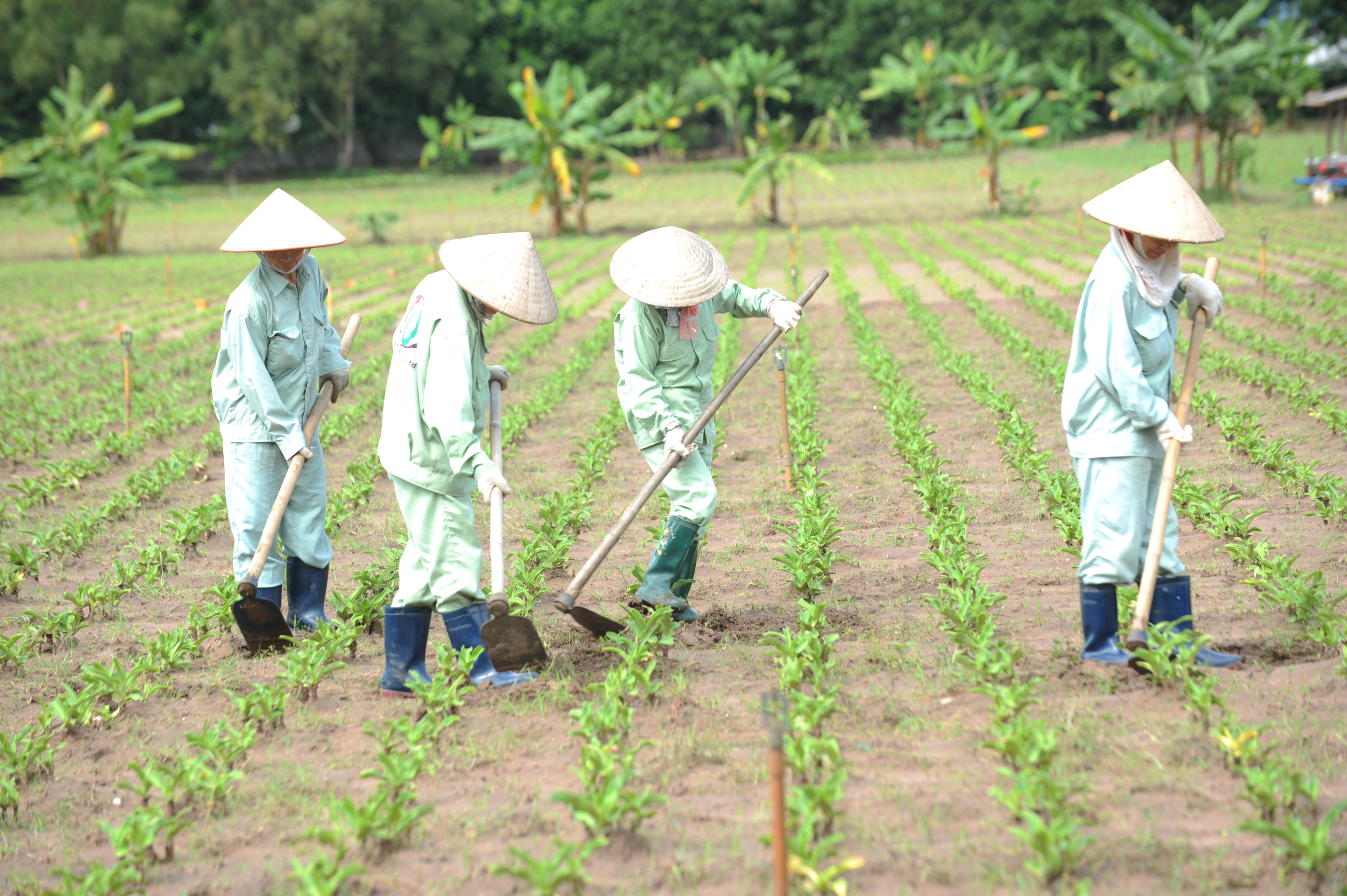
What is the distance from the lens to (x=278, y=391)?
4.96 metres

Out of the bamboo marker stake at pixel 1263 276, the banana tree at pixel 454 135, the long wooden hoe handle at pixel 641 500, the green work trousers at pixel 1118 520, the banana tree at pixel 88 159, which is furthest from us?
the banana tree at pixel 454 135

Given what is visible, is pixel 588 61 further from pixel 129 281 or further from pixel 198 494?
pixel 198 494

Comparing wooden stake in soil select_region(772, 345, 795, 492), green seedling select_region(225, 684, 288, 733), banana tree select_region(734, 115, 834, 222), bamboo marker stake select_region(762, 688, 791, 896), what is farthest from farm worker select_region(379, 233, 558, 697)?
banana tree select_region(734, 115, 834, 222)

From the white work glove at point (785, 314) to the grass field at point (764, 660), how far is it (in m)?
1.11

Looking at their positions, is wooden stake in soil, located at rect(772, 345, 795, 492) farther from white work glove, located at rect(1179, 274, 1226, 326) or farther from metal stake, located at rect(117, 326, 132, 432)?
metal stake, located at rect(117, 326, 132, 432)

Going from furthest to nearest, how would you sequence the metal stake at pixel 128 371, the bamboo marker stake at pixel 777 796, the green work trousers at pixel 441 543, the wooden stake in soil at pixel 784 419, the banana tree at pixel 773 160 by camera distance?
the banana tree at pixel 773 160, the metal stake at pixel 128 371, the wooden stake in soil at pixel 784 419, the green work trousers at pixel 441 543, the bamboo marker stake at pixel 777 796

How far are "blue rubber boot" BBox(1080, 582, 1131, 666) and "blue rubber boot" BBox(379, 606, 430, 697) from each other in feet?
8.25

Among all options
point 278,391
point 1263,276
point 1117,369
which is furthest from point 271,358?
point 1263,276

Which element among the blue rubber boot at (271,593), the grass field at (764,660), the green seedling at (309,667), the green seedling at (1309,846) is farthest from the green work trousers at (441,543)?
the green seedling at (1309,846)

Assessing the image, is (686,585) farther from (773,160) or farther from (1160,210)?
(773,160)

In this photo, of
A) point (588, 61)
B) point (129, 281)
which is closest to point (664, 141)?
point (588, 61)

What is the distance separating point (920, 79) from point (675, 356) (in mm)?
39525

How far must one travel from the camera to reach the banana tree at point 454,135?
3969cm

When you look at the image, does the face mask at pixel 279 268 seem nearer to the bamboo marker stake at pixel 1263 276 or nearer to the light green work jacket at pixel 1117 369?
the light green work jacket at pixel 1117 369
